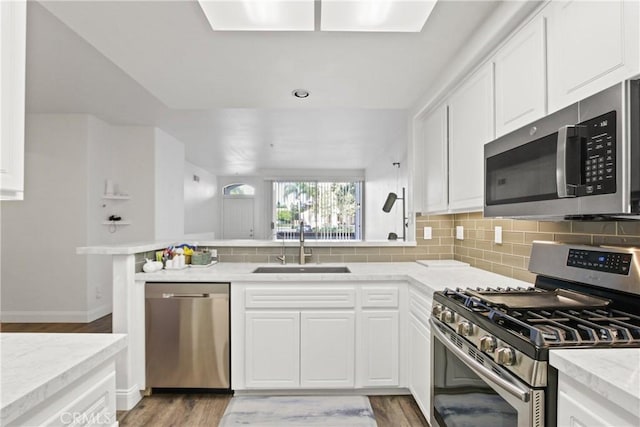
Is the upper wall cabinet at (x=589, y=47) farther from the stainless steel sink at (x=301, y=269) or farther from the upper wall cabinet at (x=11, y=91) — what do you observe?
the stainless steel sink at (x=301, y=269)

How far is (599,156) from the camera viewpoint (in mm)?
1029

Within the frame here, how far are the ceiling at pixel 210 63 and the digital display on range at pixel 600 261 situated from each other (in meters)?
1.23

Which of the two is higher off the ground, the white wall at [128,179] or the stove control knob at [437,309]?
the white wall at [128,179]

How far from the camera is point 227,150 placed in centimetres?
638

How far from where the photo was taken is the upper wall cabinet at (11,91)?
2.70ft

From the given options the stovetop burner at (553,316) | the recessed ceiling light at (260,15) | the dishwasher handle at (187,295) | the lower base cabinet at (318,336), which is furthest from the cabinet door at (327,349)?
the recessed ceiling light at (260,15)

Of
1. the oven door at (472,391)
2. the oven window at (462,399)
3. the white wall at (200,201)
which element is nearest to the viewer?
the oven door at (472,391)

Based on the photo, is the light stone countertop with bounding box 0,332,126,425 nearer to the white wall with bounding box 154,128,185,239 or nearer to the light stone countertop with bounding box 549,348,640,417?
the light stone countertop with bounding box 549,348,640,417

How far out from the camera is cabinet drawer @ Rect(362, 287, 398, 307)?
246 centimetres

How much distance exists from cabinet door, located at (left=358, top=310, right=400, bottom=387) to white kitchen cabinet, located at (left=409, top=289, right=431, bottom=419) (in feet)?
0.43

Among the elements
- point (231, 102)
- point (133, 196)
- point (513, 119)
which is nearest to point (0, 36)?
point (513, 119)

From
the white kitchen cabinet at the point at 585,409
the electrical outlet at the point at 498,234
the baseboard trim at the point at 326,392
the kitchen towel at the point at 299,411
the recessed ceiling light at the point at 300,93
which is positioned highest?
the recessed ceiling light at the point at 300,93

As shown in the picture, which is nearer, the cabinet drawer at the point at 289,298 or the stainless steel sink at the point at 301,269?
the cabinet drawer at the point at 289,298

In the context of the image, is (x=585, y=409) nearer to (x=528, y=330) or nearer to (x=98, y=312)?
(x=528, y=330)
